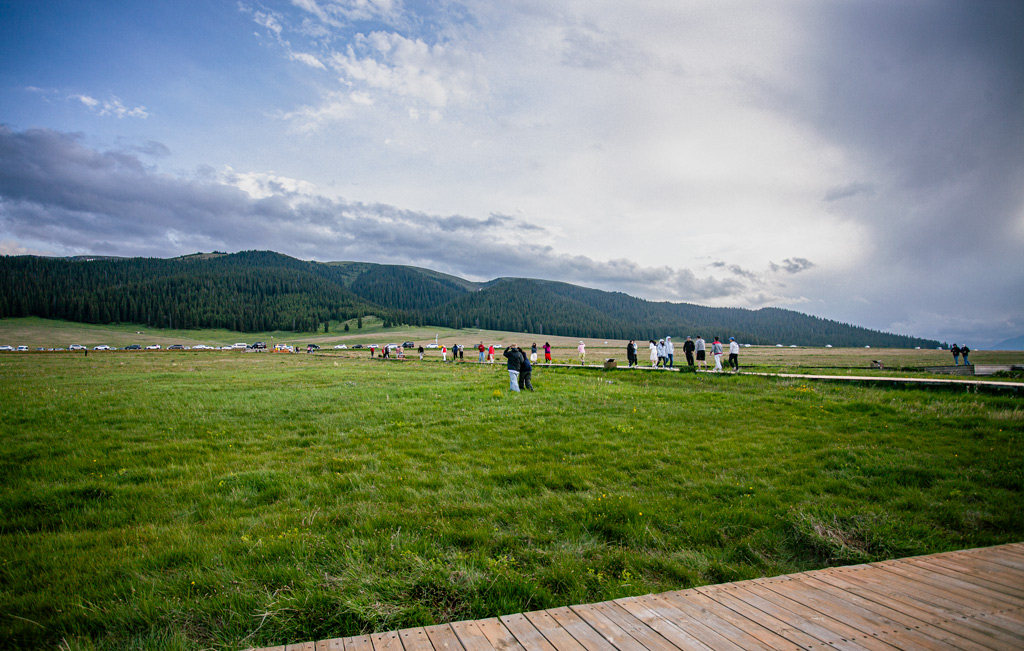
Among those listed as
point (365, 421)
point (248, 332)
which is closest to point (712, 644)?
point (365, 421)

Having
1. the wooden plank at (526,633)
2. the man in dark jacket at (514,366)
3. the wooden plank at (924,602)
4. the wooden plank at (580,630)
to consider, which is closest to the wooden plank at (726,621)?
the wooden plank at (580,630)

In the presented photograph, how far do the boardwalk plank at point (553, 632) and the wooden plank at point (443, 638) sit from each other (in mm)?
685

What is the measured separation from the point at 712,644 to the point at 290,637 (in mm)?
3603

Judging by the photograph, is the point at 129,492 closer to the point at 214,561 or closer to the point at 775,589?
the point at 214,561

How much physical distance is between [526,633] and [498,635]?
23 cm

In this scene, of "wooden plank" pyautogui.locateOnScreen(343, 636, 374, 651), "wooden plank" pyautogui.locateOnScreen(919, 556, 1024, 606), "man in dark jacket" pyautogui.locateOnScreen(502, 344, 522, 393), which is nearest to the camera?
"wooden plank" pyautogui.locateOnScreen(343, 636, 374, 651)

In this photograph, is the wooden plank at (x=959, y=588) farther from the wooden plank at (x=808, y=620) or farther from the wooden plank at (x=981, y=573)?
the wooden plank at (x=808, y=620)

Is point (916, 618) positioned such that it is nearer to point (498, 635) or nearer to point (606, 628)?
point (606, 628)

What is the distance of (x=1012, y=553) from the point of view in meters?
5.38

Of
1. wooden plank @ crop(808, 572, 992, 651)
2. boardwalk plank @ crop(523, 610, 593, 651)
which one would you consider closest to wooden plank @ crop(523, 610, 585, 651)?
boardwalk plank @ crop(523, 610, 593, 651)

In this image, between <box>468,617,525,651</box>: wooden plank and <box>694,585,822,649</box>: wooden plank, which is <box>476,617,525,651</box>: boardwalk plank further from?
<box>694,585,822,649</box>: wooden plank

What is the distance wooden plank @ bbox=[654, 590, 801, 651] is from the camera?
139 inches

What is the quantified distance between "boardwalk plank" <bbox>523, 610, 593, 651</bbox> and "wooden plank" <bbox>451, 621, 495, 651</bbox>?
47 cm

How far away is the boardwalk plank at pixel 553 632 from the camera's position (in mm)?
3525
